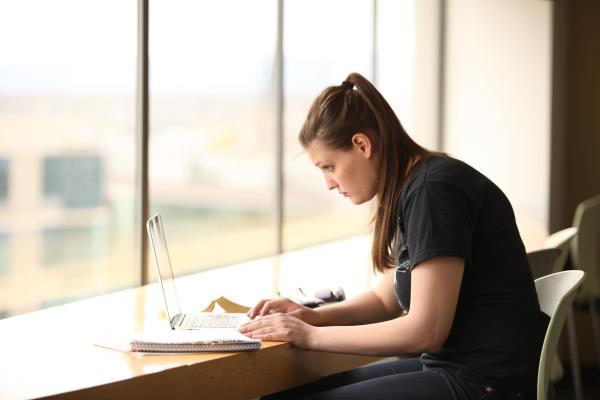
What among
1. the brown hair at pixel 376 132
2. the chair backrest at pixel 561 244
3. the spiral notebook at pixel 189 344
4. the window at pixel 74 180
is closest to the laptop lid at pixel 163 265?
the spiral notebook at pixel 189 344

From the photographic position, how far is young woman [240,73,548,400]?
5.80 ft

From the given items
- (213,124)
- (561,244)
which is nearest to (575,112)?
(561,244)

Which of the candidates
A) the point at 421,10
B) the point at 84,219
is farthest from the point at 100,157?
the point at 421,10

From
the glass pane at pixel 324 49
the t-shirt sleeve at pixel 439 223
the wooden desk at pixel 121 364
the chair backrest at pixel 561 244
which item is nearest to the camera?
the wooden desk at pixel 121 364

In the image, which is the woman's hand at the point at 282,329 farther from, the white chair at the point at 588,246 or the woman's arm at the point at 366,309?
the white chair at the point at 588,246

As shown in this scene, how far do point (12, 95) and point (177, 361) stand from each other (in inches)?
182

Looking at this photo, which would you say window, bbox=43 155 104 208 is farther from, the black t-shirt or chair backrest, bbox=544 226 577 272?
the black t-shirt

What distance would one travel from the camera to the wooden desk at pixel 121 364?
5.28 ft

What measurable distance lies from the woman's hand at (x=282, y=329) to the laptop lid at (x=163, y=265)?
232 millimetres

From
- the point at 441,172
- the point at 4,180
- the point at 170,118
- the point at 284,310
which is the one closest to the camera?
the point at 441,172

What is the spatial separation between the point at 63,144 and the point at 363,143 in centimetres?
560

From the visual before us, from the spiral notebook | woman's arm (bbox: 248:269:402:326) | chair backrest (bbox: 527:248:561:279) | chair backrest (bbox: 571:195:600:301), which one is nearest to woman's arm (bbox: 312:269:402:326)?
woman's arm (bbox: 248:269:402:326)

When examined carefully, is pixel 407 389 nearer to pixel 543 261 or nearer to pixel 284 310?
pixel 284 310

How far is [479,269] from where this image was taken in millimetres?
1835
